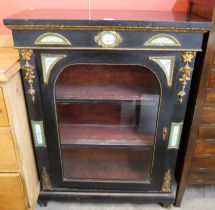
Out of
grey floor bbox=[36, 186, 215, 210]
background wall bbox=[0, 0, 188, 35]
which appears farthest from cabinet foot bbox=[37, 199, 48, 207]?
background wall bbox=[0, 0, 188, 35]

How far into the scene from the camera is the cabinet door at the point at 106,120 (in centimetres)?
90

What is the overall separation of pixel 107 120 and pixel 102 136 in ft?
0.32

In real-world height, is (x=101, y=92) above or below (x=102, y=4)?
below

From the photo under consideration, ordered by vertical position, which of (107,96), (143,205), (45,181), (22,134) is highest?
(107,96)

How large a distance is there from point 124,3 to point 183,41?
44 centimetres

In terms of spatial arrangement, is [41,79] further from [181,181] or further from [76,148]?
[181,181]

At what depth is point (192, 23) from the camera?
767mm

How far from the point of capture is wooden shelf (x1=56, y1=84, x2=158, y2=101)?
0.98 meters

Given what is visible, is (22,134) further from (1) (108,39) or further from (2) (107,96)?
(1) (108,39)

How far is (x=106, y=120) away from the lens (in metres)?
1.19

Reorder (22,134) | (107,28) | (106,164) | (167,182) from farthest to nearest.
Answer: (106,164)
(167,182)
(22,134)
(107,28)

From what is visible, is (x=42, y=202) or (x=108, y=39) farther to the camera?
(x=42, y=202)

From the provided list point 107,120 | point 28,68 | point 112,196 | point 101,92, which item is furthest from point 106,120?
point 28,68

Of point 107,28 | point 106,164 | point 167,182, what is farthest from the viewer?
point 106,164
